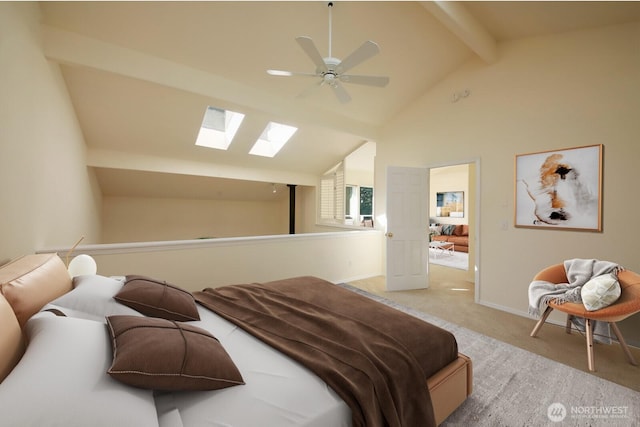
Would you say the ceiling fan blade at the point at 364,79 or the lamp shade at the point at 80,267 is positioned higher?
the ceiling fan blade at the point at 364,79

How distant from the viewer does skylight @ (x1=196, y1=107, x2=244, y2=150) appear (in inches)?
181

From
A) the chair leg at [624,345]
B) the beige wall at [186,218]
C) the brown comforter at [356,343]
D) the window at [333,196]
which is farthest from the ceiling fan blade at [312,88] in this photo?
the beige wall at [186,218]

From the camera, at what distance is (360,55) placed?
6.89 feet

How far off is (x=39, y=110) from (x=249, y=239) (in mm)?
2272

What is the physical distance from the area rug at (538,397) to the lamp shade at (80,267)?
277 centimetres

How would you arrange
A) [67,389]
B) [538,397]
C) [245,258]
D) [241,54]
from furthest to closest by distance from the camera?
[245,258] → [241,54] → [538,397] → [67,389]

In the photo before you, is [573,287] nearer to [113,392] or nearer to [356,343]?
[356,343]

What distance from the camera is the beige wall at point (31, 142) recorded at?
1.73 m

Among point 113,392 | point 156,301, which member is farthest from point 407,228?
point 113,392

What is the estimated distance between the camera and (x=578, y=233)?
2809 millimetres

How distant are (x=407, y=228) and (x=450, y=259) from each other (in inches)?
122

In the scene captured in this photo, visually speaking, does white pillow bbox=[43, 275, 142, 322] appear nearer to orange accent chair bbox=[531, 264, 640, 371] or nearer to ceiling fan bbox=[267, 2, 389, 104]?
ceiling fan bbox=[267, 2, 389, 104]

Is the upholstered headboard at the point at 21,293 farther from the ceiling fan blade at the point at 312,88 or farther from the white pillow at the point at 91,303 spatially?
the ceiling fan blade at the point at 312,88

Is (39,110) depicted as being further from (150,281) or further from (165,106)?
(150,281)
